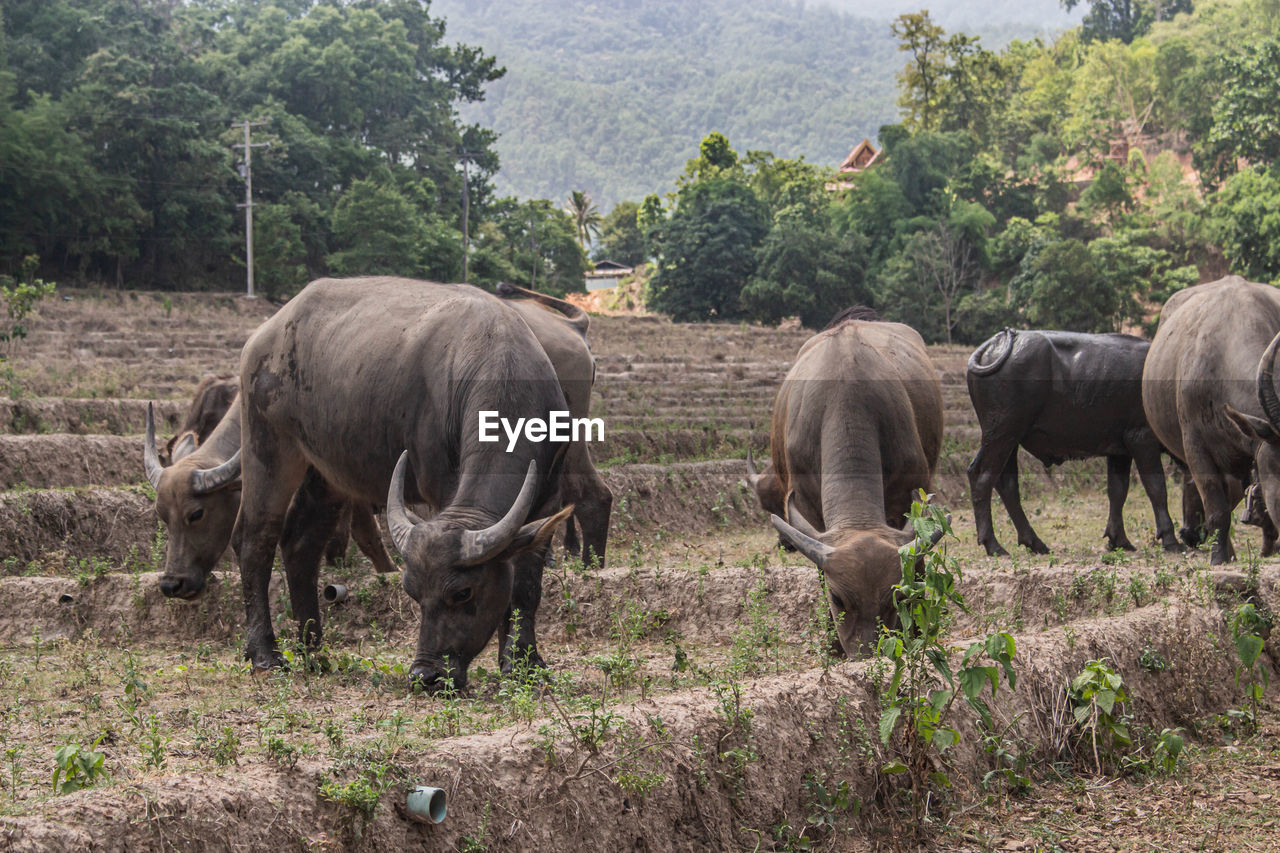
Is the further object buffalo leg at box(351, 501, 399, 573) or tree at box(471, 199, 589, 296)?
tree at box(471, 199, 589, 296)

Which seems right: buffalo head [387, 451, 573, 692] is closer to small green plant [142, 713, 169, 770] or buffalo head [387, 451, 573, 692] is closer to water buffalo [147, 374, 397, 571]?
small green plant [142, 713, 169, 770]

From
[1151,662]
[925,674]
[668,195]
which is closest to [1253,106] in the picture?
[668,195]

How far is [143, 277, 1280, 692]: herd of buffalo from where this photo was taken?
5.94 metres

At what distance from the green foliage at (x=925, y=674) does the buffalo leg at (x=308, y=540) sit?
3.85 metres

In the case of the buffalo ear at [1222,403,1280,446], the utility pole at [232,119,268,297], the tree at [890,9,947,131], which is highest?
the tree at [890,9,947,131]

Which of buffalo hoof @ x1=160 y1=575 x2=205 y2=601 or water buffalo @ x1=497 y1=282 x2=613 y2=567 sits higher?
water buffalo @ x1=497 y1=282 x2=613 y2=567

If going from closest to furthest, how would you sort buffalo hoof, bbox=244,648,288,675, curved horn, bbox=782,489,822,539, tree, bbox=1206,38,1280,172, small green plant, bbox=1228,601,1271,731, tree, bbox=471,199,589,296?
small green plant, bbox=1228,601,1271,731 → curved horn, bbox=782,489,822,539 → buffalo hoof, bbox=244,648,288,675 → tree, bbox=1206,38,1280,172 → tree, bbox=471,199,589,296

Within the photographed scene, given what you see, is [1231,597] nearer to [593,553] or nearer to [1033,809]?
[1033,809]

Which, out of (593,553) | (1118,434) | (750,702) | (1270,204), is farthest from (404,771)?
(1270,204)

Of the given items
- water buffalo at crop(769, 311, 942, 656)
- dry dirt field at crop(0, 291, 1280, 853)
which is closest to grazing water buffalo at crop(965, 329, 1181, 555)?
dry dirt field at crop(0, 291, 1280, 853)

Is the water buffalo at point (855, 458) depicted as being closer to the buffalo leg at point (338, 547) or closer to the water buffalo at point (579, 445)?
the water buffalo at point (579, 445)

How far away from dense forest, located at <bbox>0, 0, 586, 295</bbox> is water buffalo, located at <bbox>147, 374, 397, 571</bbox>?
2412cm

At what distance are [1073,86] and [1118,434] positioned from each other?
217 ft

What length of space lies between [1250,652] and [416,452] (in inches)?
174
